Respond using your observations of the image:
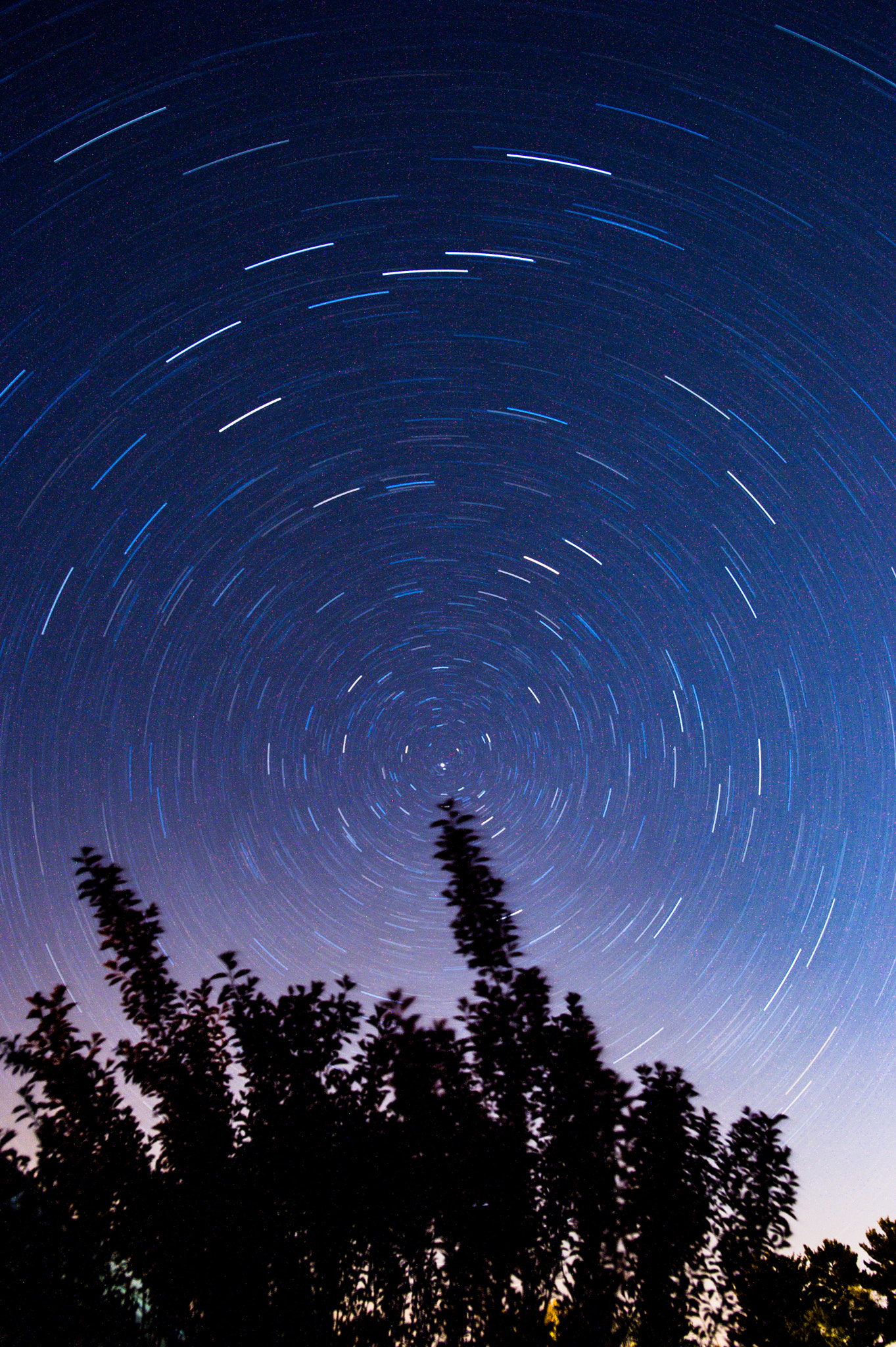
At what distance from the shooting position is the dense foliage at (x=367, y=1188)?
593 cm

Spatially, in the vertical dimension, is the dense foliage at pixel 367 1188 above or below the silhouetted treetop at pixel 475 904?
below

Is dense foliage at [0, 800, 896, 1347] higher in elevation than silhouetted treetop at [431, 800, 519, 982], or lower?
lower

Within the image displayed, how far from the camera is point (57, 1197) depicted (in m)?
5.81

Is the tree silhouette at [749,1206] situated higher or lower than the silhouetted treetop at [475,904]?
lower

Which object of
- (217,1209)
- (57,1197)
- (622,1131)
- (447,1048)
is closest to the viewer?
(57,1197)

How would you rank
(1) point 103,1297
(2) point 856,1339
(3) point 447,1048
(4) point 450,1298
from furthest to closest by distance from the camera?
(2) point 856,1339 < (3) point 447,1048 < (4) point 450,1298 < (1) point 103,1297

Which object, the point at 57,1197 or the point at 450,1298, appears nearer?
the point at 57,1197

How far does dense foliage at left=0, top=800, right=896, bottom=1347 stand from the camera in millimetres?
5934

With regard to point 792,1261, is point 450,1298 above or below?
above

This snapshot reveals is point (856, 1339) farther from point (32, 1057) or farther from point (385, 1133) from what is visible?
point (32, 1057)

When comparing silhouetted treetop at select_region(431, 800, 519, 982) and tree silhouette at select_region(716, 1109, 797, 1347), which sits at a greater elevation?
silhouetted treetop at select_region(431, 800, 519, 982)

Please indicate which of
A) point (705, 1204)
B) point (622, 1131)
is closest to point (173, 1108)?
Result: point (622, 1131)

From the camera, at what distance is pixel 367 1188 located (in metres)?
6.73

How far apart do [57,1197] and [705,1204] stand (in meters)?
7.86
